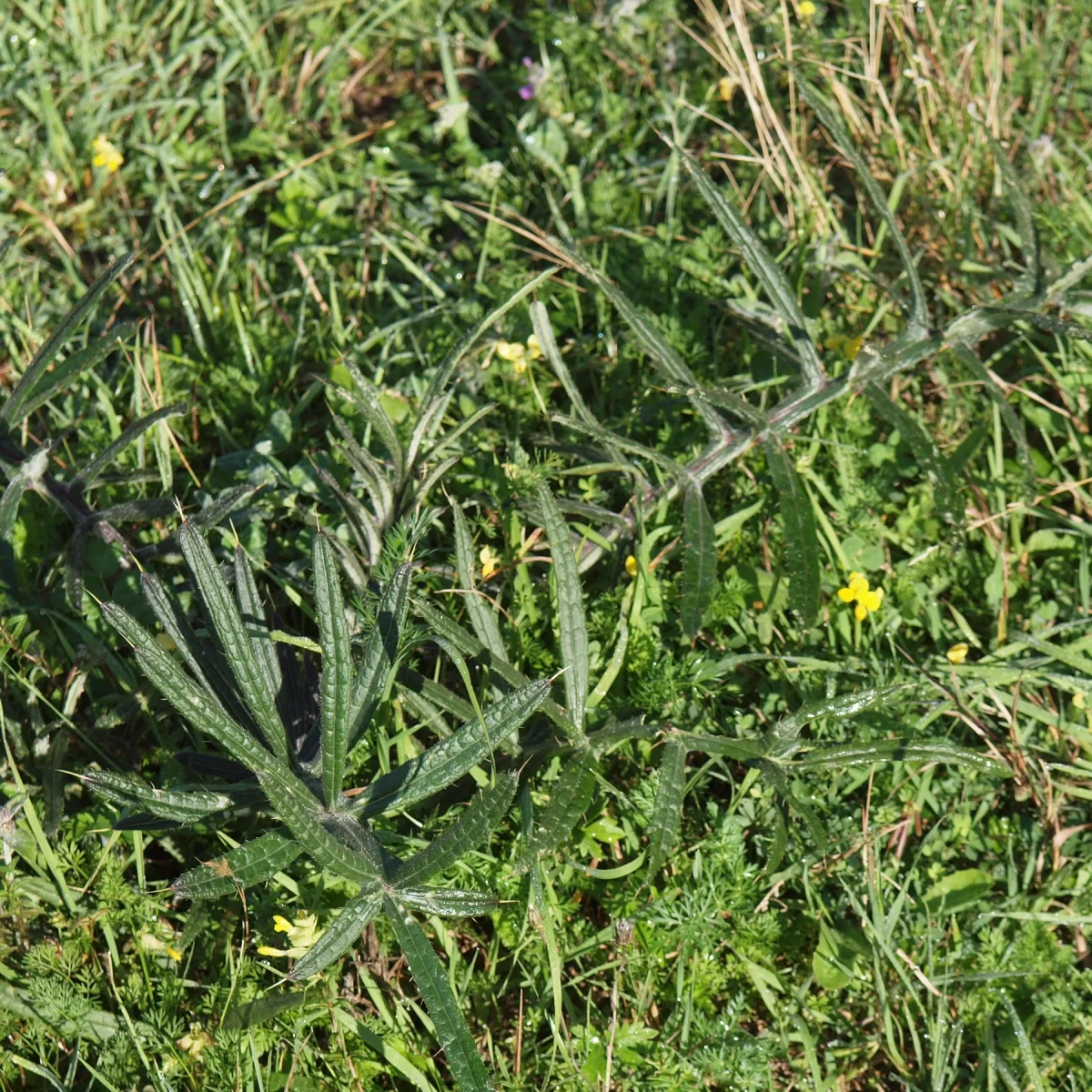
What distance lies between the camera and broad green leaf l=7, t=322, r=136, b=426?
7.45 feet

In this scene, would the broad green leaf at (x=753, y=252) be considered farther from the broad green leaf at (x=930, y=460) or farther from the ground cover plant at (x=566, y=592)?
the broad green leaf at (x=930, y=460)

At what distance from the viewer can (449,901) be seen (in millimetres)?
1784

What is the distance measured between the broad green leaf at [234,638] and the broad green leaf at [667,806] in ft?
2.18

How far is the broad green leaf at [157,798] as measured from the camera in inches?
70.7

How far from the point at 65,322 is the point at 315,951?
137cm

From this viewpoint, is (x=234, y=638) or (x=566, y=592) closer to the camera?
(x=234, y=638)

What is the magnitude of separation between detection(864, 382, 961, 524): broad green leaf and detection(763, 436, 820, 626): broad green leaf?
0.30 meters

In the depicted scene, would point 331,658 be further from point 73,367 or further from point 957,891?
point 957,891

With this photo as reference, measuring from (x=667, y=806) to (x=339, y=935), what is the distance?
62 centimetres

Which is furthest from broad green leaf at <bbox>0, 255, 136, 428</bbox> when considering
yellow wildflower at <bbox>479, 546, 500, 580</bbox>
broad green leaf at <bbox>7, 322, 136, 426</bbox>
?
yellow wildflower at <bbox>479, 546, 500, 580</bbox>

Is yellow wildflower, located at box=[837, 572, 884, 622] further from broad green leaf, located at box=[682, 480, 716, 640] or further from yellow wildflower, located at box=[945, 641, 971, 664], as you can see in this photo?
broad green leaf, located at box=[682, 480, 716, 640]

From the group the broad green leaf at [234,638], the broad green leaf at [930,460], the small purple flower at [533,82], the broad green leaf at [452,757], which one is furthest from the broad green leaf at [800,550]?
the small purple flower at [533,82]

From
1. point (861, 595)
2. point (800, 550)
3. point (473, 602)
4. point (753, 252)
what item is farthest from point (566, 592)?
point (753, 252)

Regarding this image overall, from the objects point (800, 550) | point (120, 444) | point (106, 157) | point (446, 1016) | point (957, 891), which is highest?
point (106, 157)
